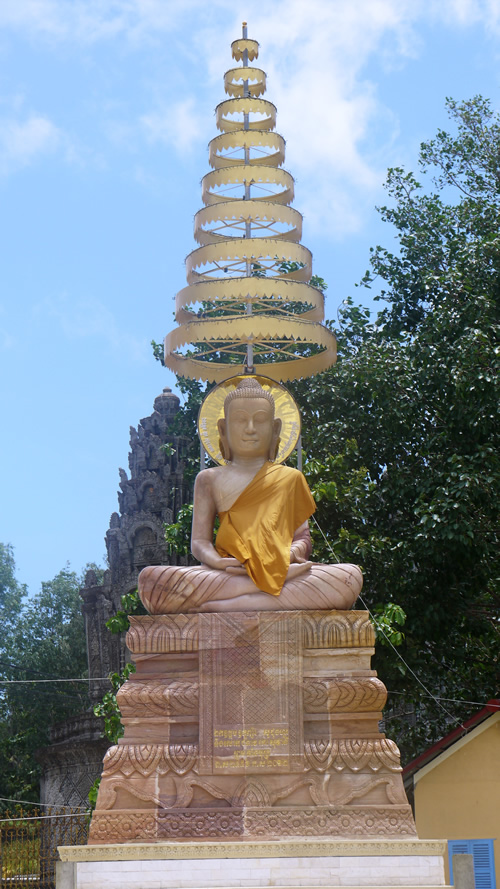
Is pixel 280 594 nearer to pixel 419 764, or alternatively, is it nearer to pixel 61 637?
pixel 419 764

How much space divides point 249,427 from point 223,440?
51 cm

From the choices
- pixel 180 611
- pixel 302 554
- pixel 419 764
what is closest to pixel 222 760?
pixel 180 611

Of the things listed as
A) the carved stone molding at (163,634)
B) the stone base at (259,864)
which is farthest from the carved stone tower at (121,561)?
the stone base at (259,864)

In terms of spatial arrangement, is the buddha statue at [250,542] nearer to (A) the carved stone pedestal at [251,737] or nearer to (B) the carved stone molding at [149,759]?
(A) the carved stone pedestal at [251,737]

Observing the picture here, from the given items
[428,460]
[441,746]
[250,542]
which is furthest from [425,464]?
[250,542]

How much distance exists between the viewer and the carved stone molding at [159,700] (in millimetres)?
9148

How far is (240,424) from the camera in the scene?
10.9 metres

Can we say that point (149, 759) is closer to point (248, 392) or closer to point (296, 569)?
point (296, 569)

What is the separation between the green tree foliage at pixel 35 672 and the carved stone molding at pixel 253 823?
1943cm

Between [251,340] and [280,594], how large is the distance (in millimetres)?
5103

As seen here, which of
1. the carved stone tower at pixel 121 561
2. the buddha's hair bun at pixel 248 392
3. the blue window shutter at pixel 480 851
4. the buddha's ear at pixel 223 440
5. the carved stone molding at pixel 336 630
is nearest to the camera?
the carved stone molding at pixel 336 630

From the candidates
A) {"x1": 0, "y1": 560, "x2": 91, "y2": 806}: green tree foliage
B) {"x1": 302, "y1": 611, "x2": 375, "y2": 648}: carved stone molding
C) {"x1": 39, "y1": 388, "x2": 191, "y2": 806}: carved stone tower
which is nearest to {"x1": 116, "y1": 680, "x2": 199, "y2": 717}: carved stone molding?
{"x1": 302, "y1": 611, "x2": 375, "y2": 648}: carved stone molding

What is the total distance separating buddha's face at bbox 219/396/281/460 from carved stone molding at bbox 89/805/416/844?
3669 mm

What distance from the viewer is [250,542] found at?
10039 mm
